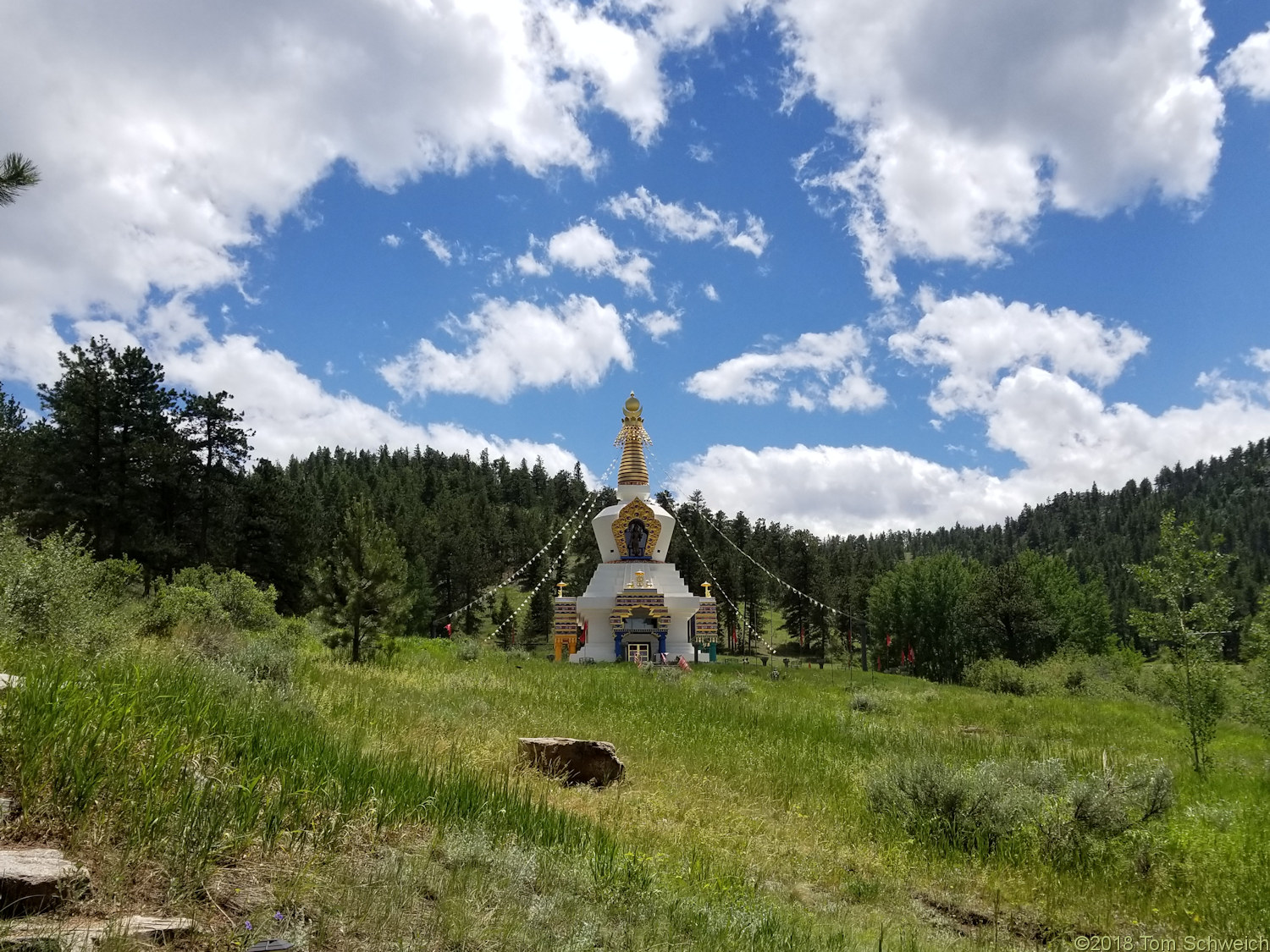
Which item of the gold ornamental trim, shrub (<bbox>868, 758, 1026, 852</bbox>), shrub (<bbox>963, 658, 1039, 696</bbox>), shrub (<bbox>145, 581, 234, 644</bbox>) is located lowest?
shrub (<bbox>963, 658, 1039, 696</bbox>)

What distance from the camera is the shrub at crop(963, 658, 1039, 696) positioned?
106ft

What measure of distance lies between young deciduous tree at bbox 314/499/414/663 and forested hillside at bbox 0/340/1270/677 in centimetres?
307

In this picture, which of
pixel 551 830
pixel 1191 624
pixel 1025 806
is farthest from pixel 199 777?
pixel 1191 624

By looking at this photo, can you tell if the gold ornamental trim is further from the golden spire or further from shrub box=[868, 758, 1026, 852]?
shrub box=[868, 758, 1026, 852]

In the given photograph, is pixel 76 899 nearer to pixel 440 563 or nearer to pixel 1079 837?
pixel 1079 837

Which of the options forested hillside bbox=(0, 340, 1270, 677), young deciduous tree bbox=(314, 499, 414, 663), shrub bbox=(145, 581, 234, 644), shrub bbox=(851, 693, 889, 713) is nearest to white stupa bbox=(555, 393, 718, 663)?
forested hillside bbox=(0, 340, 1270, 677)

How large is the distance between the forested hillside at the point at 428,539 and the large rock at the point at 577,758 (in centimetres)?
1612

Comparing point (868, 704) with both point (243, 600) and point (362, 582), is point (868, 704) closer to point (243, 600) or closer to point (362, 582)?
point (362, 582)

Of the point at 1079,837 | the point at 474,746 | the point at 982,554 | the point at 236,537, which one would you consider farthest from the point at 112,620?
the point at 982,554

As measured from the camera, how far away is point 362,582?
2088 cm

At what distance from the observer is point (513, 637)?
64125 mm

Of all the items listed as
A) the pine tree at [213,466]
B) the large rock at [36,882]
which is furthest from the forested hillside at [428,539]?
the large rock at [36,882]

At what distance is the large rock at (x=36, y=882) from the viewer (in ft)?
11.4

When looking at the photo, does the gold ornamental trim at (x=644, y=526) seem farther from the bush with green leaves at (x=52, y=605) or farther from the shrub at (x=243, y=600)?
the bush with green leaves at (x=52, y=605)
